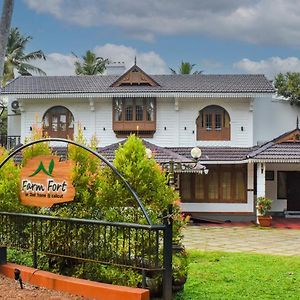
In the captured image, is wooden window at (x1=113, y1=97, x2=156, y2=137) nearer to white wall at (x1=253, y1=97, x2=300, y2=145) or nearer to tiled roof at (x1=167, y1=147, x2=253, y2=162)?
tiled roof at (x1=167, y1=147, x2=253, y2=162)

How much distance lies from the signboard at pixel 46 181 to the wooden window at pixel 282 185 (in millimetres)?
16853

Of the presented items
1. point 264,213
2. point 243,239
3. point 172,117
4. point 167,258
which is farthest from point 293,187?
point 167,258

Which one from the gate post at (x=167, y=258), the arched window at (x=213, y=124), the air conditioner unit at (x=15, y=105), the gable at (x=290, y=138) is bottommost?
the gate post at (x=167, y=258)

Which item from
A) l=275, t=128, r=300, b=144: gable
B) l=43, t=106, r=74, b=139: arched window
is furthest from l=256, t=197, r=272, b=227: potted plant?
l=43, t=106, r=74, b=139: arched window

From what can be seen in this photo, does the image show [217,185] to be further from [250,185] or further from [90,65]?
[90,65]

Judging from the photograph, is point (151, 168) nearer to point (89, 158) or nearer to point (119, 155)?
point (119, 155)

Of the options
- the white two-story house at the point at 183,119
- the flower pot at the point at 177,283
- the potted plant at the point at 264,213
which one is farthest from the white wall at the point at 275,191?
the flower pot at the point at 177,283

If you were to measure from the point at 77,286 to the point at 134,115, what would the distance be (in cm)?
1530

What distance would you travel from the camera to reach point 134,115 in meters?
21.4

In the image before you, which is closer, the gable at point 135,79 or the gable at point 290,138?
the gable at point 290,138

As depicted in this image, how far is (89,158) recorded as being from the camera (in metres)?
7.31

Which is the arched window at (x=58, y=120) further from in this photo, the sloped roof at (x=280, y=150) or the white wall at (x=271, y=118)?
the white wall at (x=271, y=118)

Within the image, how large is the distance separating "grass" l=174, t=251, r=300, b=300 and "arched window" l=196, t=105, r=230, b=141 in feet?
32.4

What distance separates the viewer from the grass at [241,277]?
7.50 meters
